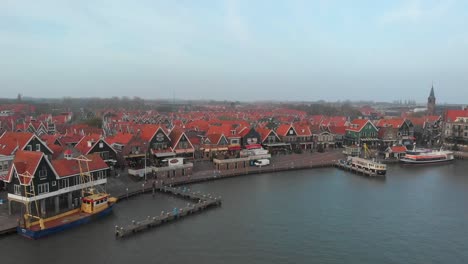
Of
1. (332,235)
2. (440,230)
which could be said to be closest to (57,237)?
(332,235)

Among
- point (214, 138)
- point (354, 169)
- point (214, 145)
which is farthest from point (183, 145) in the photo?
point (354, 169)

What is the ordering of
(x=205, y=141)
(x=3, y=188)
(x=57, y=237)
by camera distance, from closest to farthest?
(x=57, y=237), (x=3, y=188), (x=205, y=141)

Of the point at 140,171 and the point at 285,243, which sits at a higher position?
the point at 140,171

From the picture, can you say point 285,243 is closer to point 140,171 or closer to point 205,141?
point 140,171

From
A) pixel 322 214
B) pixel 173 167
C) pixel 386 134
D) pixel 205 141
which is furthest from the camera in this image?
pixel 386 134

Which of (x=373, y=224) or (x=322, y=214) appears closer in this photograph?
(x=373, y=224)

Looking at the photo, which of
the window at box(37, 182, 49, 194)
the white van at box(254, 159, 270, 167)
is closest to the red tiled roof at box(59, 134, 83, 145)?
the window at box(37, 182, 49, 194)
